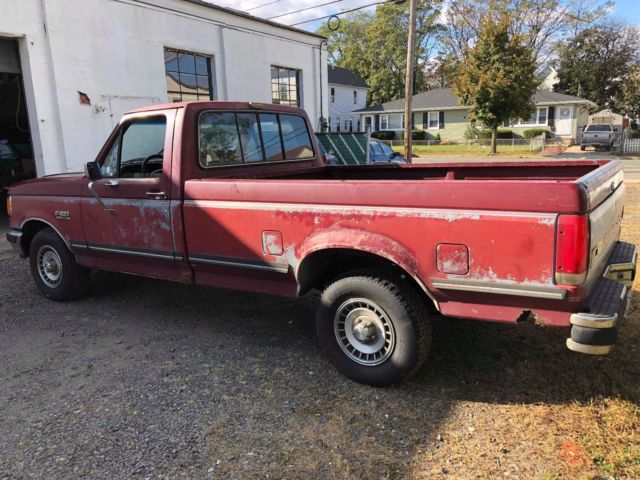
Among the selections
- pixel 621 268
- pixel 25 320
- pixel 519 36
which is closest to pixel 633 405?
pixel 621 268

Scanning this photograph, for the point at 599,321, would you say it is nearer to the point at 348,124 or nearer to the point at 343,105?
the point at 343,105

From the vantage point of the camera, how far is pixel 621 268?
12.0ft

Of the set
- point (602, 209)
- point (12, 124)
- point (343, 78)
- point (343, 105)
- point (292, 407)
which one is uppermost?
point (343, 78)

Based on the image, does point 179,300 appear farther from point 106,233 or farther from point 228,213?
point 228,213

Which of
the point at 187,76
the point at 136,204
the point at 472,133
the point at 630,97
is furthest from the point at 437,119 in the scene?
the point at 136,204

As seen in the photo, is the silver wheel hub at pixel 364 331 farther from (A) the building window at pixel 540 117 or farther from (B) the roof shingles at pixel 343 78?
(B) the roof shingles at pixel 343 78

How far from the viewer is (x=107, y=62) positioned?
39.1ft

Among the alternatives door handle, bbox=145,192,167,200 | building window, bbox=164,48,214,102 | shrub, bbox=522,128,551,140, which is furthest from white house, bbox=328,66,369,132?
door handle, bbox=145,192,167,200

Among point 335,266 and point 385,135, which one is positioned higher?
point 385,135

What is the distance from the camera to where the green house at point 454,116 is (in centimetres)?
3956

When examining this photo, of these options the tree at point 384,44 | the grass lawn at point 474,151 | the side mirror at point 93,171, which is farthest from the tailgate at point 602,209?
the tree at point 384,44

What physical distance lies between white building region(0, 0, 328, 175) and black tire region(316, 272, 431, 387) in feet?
30.7

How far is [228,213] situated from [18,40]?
29.8ft

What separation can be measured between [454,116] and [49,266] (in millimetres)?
42026
